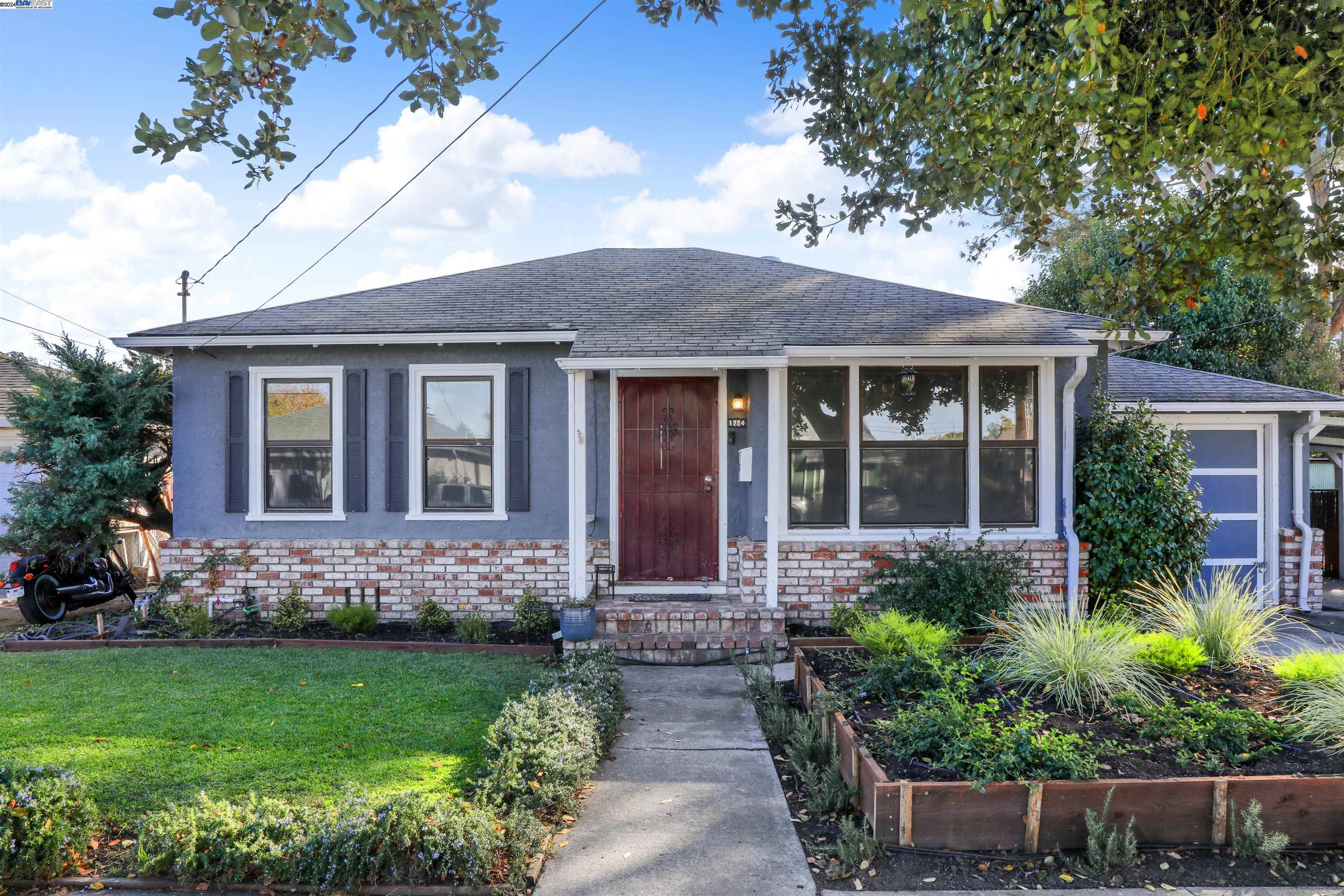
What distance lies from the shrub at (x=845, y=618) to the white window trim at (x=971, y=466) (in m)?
0.69

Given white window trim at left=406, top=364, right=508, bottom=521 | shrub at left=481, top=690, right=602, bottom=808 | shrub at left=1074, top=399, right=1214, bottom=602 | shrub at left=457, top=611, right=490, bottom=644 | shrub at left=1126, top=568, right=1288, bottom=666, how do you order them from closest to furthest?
shrub at left=481, top=690, right=602, bottom=808, shrub at left=1126, top=568, right=1288, bottom=666, shrub at left=457, top=611, right=490, bottom=644, shrub at left=1074, top=399, right=1214, bottom=602, white window trim at left=406, top=364, right=508, bottom=521

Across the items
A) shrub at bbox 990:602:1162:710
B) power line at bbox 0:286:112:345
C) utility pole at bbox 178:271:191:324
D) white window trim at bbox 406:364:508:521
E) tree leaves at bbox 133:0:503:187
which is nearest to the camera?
tree leaves at bbox 133:0:503:187

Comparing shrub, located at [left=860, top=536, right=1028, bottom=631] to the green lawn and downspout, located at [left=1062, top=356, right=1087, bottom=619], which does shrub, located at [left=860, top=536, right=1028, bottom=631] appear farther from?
the green lawn

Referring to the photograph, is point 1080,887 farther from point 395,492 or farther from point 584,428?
point 395,492

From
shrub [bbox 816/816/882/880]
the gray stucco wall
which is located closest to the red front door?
the gray stucco wall

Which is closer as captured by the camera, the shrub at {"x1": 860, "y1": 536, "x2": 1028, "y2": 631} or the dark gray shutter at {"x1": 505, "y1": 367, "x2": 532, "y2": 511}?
the shrub at {"x1": 860, "y1": 536, "x2": 1028, "y2": 631}

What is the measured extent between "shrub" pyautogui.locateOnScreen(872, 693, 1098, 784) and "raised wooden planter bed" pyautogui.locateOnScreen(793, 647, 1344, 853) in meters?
0.09

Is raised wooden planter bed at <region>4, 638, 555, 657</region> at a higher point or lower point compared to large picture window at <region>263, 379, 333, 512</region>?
lower

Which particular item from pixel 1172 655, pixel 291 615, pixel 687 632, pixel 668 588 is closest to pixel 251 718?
pixel 291 615

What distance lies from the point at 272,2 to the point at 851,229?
4.08 m

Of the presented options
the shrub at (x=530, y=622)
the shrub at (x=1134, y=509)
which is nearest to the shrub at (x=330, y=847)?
the shrub at (x=530, y=622)

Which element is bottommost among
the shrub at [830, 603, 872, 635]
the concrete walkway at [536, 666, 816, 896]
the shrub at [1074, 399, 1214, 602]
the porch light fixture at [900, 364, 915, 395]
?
the concrete walkway at [536, 666, 816, 896]

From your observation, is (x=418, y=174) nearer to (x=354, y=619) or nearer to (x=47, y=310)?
(x=354, y=619)

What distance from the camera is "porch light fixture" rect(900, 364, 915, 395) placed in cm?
732
